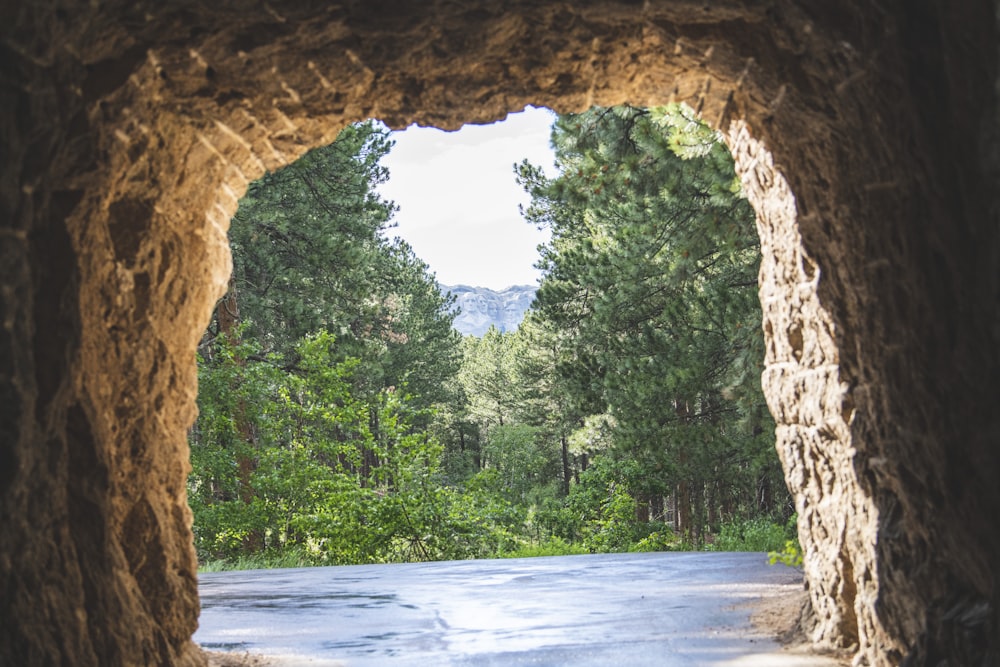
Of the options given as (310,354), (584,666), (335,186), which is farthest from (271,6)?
(335,186)

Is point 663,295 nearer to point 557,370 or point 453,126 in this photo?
point 557,370

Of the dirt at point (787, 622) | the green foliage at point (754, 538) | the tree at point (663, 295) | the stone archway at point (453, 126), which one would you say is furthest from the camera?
the green foliage at point (754, 538)

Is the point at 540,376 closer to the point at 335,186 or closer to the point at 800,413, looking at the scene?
the point at 335,186

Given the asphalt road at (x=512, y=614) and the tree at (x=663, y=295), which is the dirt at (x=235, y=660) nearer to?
the asphalt road at (x=512, y=614)

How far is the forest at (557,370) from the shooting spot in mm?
8211

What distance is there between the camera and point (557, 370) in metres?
12.8

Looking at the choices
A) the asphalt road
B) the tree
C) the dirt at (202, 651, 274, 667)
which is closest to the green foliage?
the tree

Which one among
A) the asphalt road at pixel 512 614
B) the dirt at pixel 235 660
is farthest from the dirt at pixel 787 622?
the dirt at pixel 235 660

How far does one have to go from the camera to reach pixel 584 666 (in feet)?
10.8

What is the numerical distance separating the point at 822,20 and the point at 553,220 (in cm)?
1727

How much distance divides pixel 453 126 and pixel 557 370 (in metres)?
9.97

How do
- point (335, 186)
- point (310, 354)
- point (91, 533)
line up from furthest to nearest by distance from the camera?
point (335, 186)
point (310, 354)
point (91, 533)

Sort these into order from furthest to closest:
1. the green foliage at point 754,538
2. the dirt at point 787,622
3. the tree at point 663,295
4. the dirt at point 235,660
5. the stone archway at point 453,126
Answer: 1. the green foliage at point 754,538
2. the tree at point 663,295
3. the dirt at point 235,660
4. the dirt at point 787,622
5. the stone archway at point 453,126

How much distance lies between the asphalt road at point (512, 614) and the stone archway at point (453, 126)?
0.77 m
